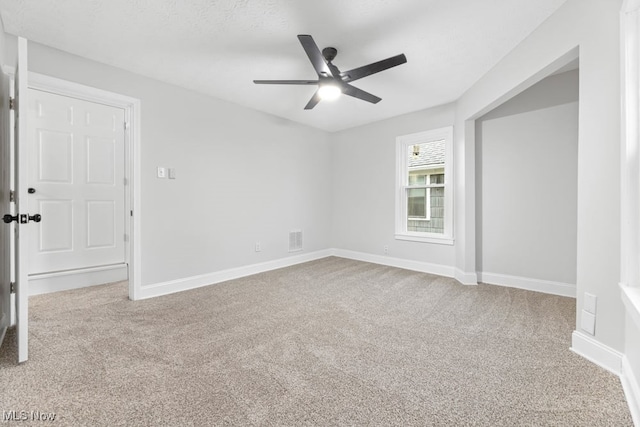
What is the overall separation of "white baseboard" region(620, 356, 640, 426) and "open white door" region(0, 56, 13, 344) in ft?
12.4

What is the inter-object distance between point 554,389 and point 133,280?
3485 mm

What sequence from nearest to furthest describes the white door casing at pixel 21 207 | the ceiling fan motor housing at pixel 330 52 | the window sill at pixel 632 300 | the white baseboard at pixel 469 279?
1. the window sill at pixel 632 300
2. the white door casing at pixel 21 207
3. the ceiling fan motor housing at pixel 330 52
4. the white baseboard at pixel 469 279

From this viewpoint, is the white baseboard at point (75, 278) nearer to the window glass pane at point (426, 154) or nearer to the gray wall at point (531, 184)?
the window glass pane at point (426, 154)

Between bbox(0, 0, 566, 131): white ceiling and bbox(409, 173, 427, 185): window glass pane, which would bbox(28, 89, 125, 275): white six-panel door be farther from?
bbox(409, 173, 427, 185): window glass pane

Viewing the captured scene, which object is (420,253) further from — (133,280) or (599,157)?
(133,280)

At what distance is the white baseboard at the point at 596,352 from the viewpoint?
160 cm

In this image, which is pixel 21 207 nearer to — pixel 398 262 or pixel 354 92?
pixel 354 92

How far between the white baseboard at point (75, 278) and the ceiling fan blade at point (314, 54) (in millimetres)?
3539

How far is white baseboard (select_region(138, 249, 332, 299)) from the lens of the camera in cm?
303

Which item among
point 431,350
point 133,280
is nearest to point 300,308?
point 431,350

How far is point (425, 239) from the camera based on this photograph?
409cm

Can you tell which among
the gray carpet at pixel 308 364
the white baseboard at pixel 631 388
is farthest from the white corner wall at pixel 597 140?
the gray carpet at pixel 308 364

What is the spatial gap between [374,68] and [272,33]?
863mm

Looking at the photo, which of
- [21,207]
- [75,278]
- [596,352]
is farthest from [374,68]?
[75,278]
